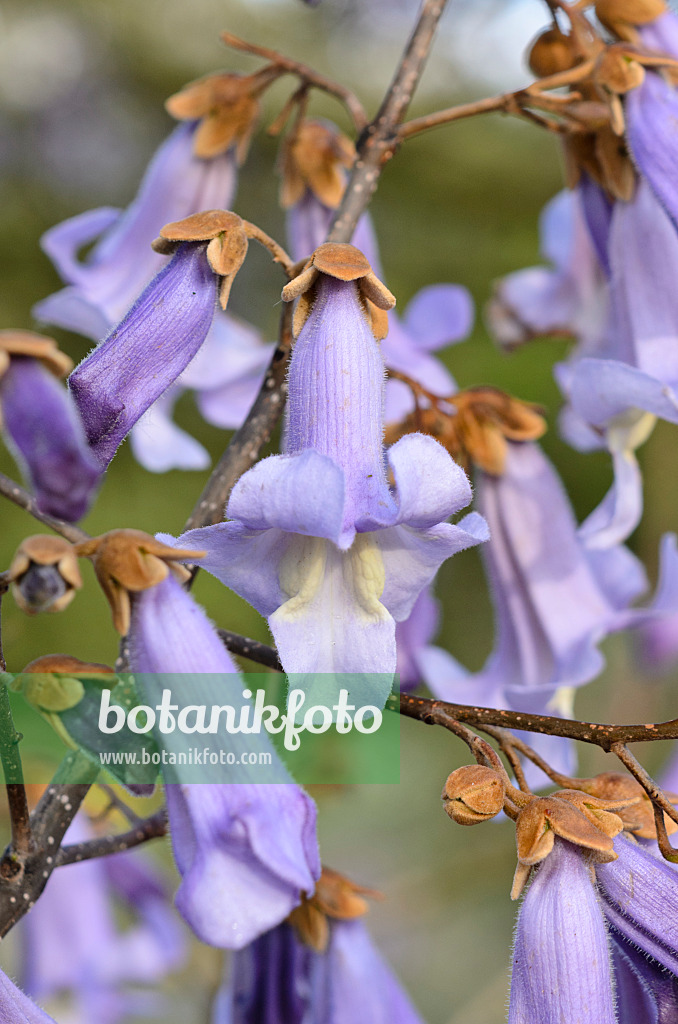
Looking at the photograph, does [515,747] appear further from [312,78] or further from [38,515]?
[312,78]

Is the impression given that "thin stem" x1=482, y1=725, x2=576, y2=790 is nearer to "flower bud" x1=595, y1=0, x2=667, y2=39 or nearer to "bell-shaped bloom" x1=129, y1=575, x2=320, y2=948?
"bell-shaped bloom" x1=129, y1=575, x2=320, y2=948

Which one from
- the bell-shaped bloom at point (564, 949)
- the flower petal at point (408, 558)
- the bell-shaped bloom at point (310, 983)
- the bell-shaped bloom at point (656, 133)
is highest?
the bell-shaped bloom at point (656, 133)

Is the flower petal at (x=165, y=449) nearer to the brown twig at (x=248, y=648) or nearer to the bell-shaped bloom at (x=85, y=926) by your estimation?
the brown twig at (x=248, y=648)

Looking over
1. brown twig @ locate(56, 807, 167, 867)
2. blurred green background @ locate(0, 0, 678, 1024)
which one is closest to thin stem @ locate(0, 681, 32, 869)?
brown twig @ locate(56, 807, 167, 867)

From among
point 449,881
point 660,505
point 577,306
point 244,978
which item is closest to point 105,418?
point 244,978

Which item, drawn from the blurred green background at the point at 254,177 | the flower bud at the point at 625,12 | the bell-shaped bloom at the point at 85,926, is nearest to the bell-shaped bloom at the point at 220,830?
the flower bud at the point at 625,12

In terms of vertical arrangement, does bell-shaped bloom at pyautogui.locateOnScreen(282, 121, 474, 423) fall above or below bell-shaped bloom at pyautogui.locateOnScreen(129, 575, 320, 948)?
above

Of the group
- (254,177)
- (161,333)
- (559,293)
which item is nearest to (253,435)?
(161,333)
